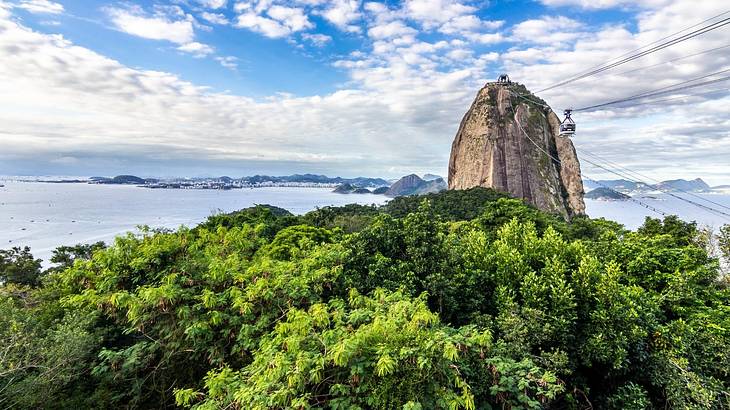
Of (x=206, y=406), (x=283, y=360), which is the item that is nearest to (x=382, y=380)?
(x=283, y=360)

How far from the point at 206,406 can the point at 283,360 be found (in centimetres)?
98

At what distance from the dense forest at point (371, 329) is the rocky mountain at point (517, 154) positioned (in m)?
47.4

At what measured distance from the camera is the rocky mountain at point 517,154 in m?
55.8

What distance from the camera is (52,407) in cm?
598

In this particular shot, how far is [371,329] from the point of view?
4508 millimetres

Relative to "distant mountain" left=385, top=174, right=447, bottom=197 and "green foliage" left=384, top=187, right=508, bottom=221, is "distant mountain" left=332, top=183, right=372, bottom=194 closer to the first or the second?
"distant mountain" left=385, top=174, right=447, bottom=197

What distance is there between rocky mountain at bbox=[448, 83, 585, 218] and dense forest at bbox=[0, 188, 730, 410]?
155 feet

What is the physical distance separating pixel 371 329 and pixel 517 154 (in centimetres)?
5917

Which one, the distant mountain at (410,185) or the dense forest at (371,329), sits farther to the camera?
the distant mountain at (410,185)

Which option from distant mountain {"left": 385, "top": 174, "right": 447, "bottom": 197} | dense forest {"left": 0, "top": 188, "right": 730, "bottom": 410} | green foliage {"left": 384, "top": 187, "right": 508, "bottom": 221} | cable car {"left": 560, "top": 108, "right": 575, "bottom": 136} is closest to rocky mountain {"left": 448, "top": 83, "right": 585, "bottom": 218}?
green foliage {"left": 384, "top": 187, "right": 508, "bottom": 221}

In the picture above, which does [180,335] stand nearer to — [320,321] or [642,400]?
[320,321]

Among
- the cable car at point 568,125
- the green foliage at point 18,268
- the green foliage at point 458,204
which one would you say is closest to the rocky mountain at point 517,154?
the green foliage at point 458,204

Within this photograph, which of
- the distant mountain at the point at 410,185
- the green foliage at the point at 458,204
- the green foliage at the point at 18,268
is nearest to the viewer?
the green foliage at the point at 18,268

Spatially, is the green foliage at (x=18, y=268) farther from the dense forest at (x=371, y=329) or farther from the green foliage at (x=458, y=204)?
the green foliage at (x=458, y=204)
